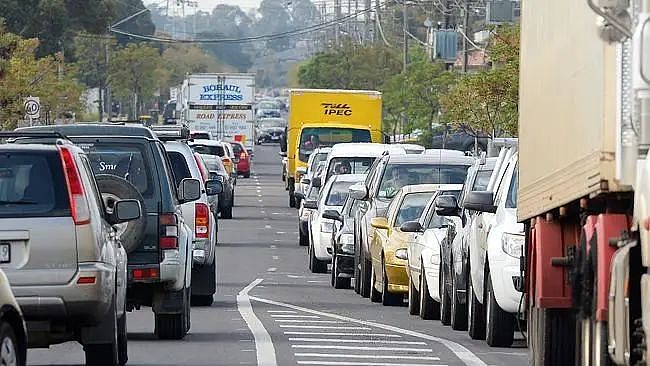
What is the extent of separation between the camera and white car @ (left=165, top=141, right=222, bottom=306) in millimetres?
21953

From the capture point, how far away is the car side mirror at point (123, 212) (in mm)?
14453

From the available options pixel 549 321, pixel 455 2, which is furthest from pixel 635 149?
pixel 455 2

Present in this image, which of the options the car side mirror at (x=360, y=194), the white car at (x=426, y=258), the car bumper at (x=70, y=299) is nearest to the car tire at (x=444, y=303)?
the white car at (x=426, y=258)

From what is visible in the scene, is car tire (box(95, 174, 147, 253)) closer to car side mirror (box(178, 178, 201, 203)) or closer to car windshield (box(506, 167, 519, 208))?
car side mirror (box(178, 178, 201, 203))

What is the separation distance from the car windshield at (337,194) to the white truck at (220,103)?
34.7 m

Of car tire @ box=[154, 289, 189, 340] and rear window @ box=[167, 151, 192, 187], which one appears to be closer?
car tire @ box=[154, 289, 189, 340]

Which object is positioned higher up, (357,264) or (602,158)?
(602,158)

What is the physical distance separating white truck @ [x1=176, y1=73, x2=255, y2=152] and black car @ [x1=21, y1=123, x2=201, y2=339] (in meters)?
50.3

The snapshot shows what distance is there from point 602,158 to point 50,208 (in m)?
4.31

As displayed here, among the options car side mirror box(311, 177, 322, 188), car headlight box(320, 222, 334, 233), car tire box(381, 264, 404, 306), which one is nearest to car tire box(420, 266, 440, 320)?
car tire box(381, 264, 404, 306)

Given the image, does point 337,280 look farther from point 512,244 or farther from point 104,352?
point 104,352

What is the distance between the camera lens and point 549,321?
13.4 metres

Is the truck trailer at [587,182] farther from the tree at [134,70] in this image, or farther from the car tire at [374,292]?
the tree at [134,70]

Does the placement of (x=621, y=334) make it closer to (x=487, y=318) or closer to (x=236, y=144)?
(x=487, y=318)
